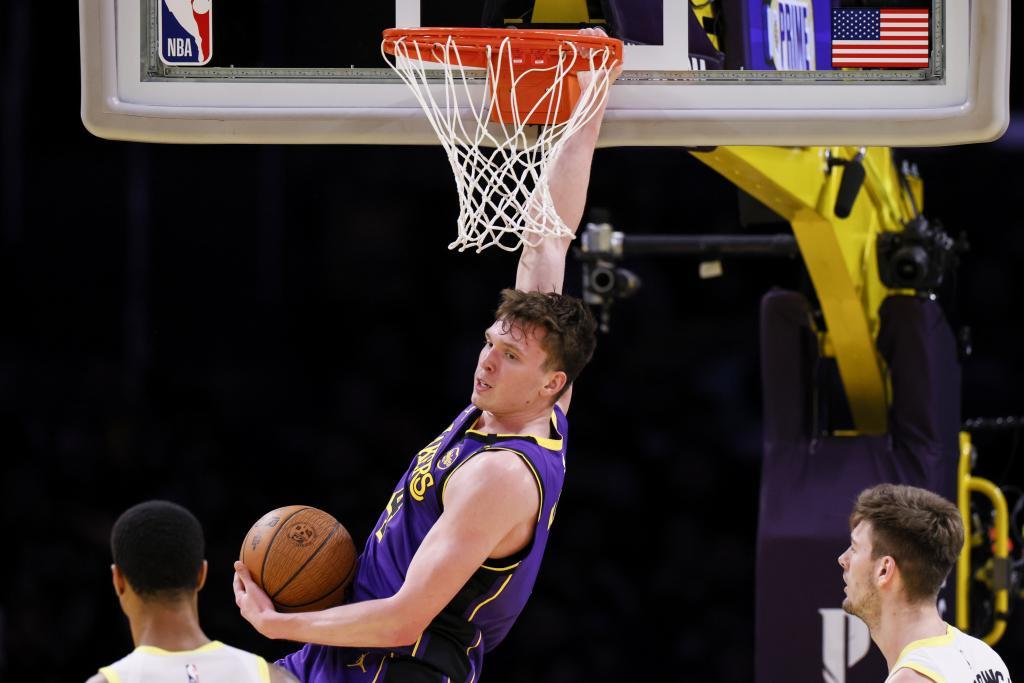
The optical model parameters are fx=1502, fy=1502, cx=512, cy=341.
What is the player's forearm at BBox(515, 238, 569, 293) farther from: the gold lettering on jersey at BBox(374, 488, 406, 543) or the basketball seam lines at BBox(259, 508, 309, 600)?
the basketball seam lines at BBox(259, 508, 309, 600)

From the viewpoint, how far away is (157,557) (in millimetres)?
3164

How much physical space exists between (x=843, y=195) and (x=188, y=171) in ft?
16.5

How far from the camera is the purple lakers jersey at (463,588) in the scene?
3.72m

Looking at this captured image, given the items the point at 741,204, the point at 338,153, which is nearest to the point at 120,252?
the point at 338,153

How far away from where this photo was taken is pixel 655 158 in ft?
32.1

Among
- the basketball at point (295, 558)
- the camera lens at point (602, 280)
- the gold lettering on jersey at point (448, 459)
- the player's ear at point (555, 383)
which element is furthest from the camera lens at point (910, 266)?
the basketball at point (295, 558)

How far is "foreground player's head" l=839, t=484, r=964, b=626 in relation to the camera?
3557mm

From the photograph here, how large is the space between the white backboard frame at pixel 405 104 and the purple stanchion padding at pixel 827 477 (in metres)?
2.41

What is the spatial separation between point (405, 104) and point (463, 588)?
52.8 inches

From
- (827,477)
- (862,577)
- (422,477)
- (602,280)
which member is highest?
(602,280)

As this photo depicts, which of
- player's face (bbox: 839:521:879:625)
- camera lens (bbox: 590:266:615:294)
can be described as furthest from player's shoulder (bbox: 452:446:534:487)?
camera lens (bbox: 590:266:615:294)

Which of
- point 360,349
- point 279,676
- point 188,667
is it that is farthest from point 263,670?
point 360,349

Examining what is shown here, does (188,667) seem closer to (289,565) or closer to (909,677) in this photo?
(289,565)

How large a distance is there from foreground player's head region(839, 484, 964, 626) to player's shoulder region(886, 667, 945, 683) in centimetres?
24
